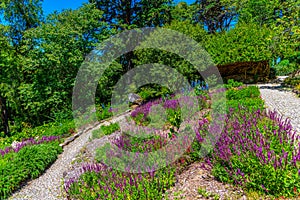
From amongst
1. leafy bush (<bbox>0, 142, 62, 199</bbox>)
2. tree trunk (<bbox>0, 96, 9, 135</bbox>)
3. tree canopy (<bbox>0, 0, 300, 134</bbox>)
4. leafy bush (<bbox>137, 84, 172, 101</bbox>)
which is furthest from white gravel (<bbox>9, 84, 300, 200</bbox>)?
tree trunk (<bbox>0, 96, 9, 135</bbox>)

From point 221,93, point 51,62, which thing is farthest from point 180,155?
point 51,62

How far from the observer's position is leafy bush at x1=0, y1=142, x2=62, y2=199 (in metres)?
4.50

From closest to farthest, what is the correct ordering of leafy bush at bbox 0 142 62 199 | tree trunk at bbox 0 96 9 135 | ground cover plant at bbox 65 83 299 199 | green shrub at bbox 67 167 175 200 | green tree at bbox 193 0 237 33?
ground cover plant at bbox 65 83 299 199
green shrub at bbox 67 167 175 200
leafy bush at bbox 0 142 62 199
tree trunk at bbox 0 96 9 135
green tree at bbox 193 0 237 33

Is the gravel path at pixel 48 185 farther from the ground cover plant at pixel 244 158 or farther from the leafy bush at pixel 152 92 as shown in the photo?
the leafy bush at pixel 152 92

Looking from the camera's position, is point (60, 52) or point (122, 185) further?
point (60, 52)

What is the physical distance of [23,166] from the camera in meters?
5.05

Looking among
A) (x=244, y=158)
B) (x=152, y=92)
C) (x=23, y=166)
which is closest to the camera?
(x=244, y=158)

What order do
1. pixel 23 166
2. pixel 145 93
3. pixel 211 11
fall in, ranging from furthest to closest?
pixel 211 11 → pixel 145 93 → pixel 23 166

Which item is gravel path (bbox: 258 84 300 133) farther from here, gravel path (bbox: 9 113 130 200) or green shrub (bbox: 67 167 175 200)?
gravel path (bbox: 9 113 130 200)

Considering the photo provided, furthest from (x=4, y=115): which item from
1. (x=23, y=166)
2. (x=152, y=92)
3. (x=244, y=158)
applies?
(x=244, y=158)

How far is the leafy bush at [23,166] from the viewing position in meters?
4.50

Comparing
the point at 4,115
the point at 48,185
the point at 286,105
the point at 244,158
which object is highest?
the point at 4,115

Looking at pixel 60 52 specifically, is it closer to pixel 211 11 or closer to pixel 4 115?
pixel 4 115

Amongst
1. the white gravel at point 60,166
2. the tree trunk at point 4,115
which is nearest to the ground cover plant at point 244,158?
the white gravel at point 60,166
